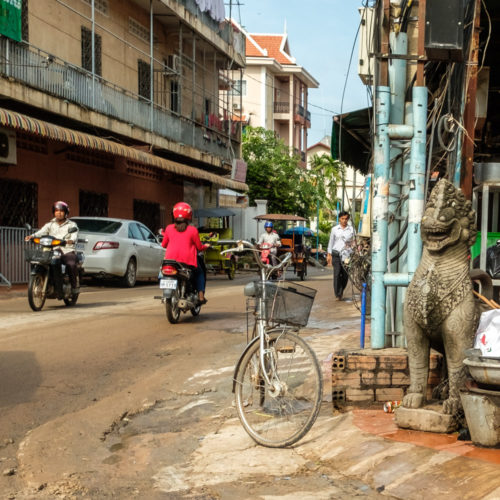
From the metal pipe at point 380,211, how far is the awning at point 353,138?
343 cm

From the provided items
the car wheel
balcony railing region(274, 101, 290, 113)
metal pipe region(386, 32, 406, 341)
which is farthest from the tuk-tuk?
balcony railing region(274, 101, 290, 113)

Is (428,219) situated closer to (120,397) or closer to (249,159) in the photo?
(120,397)

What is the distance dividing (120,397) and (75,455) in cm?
161

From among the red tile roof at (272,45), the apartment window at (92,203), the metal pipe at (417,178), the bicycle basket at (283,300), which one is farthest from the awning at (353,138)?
the red tile roof at (272,45)

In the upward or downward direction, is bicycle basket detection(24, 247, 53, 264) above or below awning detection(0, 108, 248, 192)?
below

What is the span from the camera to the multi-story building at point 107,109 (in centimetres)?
1836

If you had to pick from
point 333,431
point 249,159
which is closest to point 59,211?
point 333,431

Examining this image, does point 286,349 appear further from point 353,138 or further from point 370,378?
point 353,138

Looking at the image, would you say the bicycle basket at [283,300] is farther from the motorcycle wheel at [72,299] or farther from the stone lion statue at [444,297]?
the motorcycle wheel at [72,299]

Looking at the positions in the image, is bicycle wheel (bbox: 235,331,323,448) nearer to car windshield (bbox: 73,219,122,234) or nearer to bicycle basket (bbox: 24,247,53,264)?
bicycle basket (bbox: 24,247,53,264)

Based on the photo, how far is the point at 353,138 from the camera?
37.5 feet

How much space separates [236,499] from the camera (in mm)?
4012

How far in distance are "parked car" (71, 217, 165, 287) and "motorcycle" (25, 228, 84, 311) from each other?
3.87m

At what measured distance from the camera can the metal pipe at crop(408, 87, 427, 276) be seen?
5.66 m
